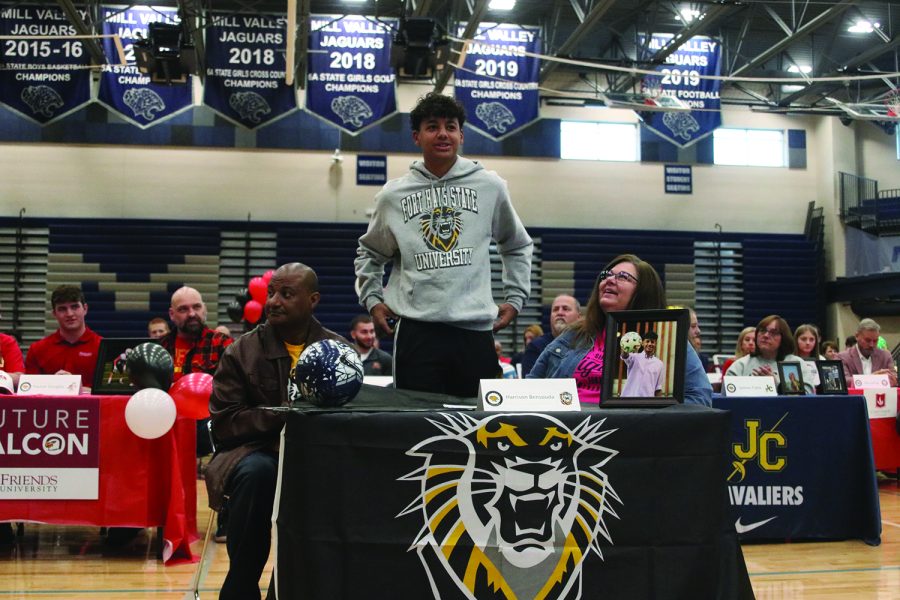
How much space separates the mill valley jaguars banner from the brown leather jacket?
1993mm

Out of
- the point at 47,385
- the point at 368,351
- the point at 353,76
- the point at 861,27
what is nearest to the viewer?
the point at 47,385

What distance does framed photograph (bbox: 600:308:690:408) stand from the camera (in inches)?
90.4

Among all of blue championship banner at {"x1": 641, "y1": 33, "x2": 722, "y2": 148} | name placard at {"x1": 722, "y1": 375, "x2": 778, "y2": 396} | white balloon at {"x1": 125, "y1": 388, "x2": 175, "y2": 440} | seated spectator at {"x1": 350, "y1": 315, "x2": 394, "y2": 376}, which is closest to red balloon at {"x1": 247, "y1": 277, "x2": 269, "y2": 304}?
seated spectator at {"x1": 350, "y1": 315, "x2": 394, "y2": 376}

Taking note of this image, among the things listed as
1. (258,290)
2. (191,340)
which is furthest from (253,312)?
(191,340)

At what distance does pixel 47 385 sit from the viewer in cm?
438

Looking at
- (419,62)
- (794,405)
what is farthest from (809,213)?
(794,405)

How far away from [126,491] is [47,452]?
17.2 inches

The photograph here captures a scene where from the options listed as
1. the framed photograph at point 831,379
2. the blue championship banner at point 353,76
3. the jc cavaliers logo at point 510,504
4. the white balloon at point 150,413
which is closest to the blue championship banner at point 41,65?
the blue championship banner at point 353,76

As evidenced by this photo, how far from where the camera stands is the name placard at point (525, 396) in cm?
216

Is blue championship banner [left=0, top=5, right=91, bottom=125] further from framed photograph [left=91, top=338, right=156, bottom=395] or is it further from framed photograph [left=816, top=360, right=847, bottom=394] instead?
framed photograph [left=816, top=360, right=847, bottom=394]

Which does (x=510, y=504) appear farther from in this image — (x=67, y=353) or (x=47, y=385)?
(x=67, y=353)

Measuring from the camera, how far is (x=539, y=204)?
13.6m

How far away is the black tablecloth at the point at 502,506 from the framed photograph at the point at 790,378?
3.18 m

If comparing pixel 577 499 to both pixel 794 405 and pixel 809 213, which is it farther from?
pixel 809 213
